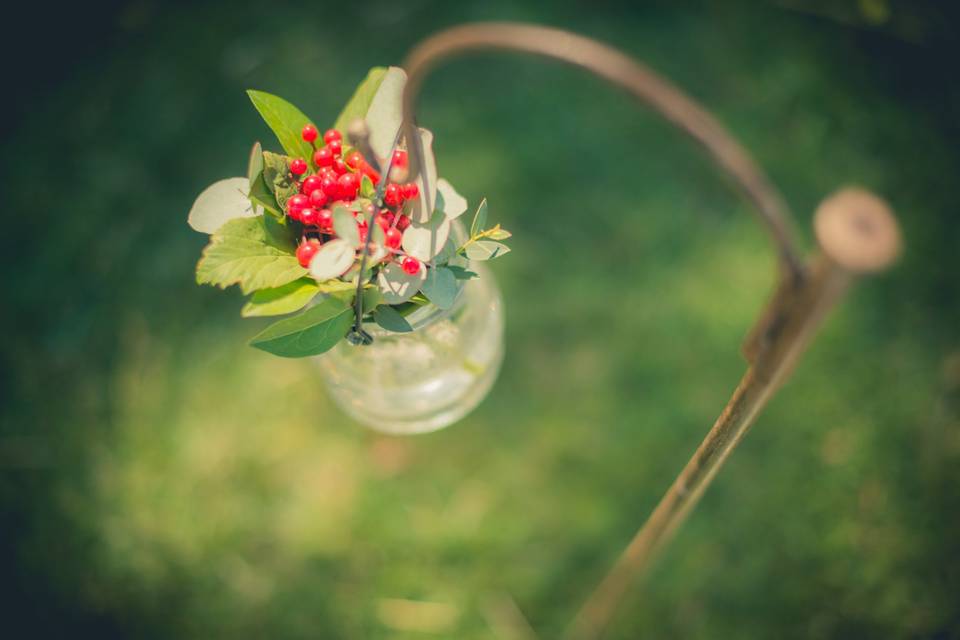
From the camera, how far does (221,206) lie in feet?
2.35

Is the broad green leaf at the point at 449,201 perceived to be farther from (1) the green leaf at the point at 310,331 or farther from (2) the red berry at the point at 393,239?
(1) the green leaf at the point at 310,331

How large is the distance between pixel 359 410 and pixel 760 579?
4.31 ft

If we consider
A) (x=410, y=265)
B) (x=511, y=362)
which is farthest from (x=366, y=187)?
(x=511, y=362)

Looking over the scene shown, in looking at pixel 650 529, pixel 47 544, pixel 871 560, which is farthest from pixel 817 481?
pixel 47 544

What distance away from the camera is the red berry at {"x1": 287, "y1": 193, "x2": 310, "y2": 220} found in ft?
2.33

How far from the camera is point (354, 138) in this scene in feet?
2.03

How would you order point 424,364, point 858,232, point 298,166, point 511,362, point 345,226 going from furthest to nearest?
point 511,362
point 424,364
point 298,166
point 345,226
point 858,232

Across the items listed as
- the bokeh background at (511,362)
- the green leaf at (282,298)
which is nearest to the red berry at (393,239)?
the green leaf at (282,298)

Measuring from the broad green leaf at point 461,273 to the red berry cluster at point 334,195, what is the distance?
0.05m

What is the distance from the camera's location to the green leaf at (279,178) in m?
0.70

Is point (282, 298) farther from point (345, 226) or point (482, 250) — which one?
point (482, 250)

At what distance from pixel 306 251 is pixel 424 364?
0.80 feet

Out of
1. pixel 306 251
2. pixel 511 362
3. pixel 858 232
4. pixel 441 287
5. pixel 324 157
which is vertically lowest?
pixel 858 232

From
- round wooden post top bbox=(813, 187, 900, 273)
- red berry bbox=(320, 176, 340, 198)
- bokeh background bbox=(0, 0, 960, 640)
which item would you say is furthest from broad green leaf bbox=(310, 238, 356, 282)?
bokeh background bbox=(0, 0, 960, 640)
